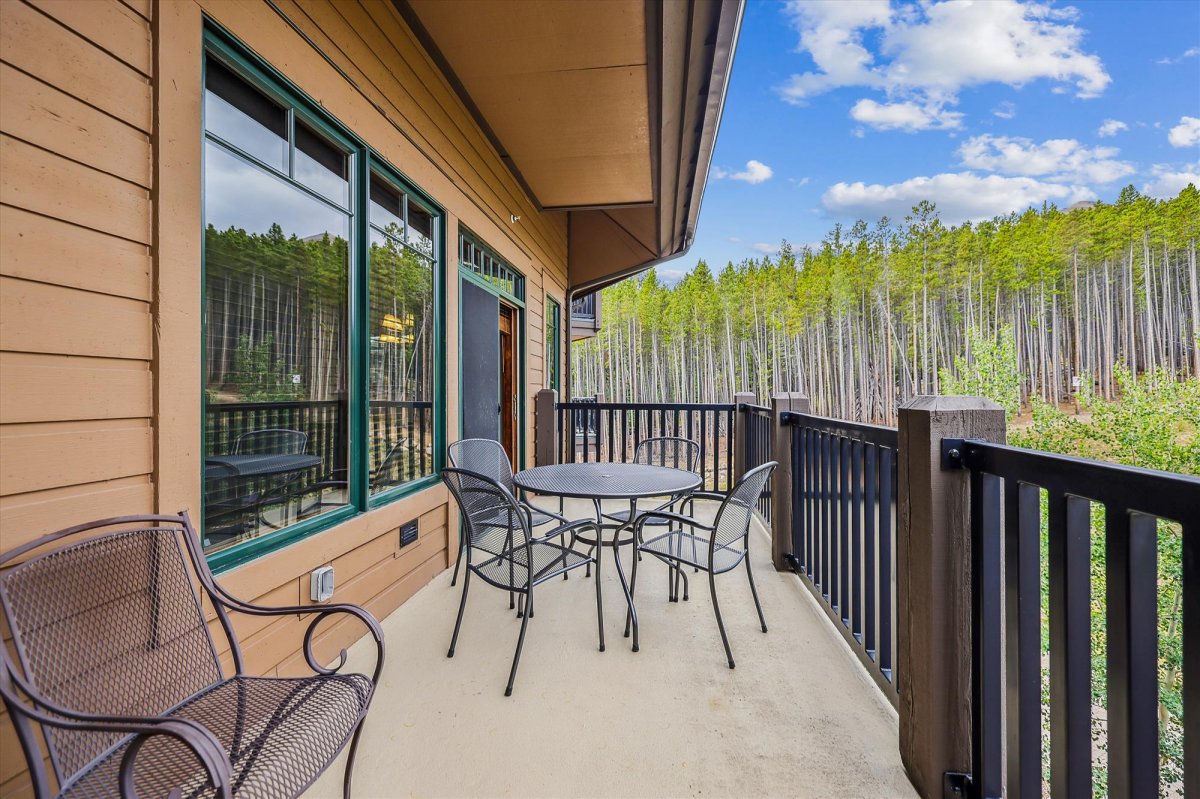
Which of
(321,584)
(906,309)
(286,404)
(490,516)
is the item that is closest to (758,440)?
(490,516)

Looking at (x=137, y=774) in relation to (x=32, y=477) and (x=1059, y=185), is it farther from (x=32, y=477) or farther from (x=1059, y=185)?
(x=1059, y=185)

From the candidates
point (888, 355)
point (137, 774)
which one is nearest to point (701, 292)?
point (888, 355)

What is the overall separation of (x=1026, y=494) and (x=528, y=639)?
6.62 feet

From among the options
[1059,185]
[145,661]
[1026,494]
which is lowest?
[145,661]

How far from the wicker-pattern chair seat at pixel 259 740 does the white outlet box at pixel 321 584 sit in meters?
0.75

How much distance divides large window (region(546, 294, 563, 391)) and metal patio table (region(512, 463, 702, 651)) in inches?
126

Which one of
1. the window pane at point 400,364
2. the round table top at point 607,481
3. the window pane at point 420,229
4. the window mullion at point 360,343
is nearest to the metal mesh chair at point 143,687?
the window mullion at point 360,343

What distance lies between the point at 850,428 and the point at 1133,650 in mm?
1479

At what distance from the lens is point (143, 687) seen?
4.26 ft

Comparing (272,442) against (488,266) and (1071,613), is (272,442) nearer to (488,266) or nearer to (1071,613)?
(1071,613)

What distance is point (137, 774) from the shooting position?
103 centimetres

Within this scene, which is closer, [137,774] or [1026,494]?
[137,774]

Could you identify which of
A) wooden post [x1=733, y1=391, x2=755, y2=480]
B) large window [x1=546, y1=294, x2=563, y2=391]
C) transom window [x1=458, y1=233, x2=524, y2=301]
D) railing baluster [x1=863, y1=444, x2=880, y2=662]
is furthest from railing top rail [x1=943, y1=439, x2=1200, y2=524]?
large window [x1=546, y1=294, x2=563, y2=391]

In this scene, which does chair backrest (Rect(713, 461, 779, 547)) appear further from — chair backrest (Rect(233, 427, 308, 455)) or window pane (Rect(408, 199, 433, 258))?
window pane (Rect(408, 199, 433, 258))
